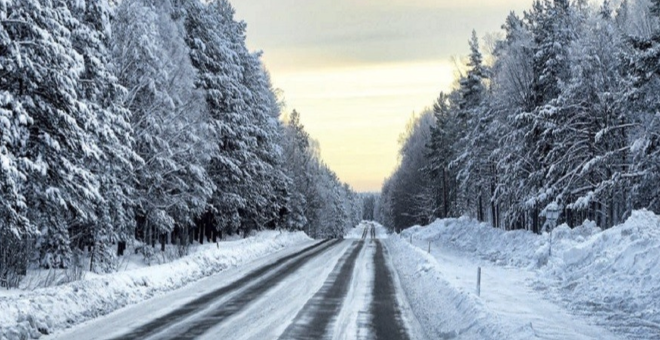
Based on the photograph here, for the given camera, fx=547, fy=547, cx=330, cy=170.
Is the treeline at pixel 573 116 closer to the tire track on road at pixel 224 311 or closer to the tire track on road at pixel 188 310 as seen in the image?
the tire track on road at pixel 224 311

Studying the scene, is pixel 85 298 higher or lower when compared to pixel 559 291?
higher

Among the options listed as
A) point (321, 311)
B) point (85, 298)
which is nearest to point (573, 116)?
point (321, 311)

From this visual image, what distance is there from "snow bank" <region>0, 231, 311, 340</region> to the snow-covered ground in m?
6.99

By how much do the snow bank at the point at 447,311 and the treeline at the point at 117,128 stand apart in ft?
28.8

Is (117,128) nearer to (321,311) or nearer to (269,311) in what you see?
(269,311)

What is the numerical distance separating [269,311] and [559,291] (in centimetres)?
884

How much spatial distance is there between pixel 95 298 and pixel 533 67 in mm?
26447

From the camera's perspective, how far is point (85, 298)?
1173cm

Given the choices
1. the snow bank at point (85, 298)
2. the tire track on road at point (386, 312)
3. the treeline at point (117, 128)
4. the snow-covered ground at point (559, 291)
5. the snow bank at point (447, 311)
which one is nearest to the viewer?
the snow bank at point (85, 298)

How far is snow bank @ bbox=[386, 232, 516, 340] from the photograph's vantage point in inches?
389

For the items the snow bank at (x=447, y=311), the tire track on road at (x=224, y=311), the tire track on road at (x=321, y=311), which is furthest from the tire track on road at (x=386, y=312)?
the tire track on road at (x=224, y=311)

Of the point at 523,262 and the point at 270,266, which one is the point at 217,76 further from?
the point at 523,262

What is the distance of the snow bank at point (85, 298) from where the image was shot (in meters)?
9.52

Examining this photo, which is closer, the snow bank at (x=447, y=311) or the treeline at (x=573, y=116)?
the snow bank at (x=447, y=311)
